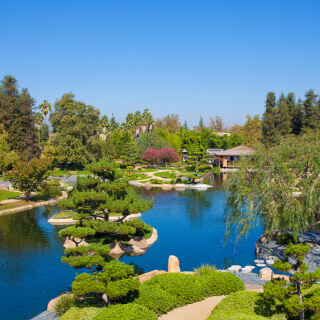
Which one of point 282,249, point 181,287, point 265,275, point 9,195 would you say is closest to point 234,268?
point 265,275

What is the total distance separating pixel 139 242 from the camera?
24.4 metres

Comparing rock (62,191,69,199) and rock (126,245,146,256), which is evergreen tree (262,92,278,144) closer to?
rock (62,191,69,199)

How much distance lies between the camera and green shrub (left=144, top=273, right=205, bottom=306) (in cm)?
1398

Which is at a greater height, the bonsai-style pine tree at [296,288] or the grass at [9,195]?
the bonsai-style pine tree at [296,288]

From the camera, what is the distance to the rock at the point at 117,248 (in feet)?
74.9

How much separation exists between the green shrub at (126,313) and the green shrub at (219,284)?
11.6ft

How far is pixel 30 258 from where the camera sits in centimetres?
2220

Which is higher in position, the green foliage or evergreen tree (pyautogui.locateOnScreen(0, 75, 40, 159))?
evergreen tree (pyautogui.locateOnScreen(0, 75, 40, 159))

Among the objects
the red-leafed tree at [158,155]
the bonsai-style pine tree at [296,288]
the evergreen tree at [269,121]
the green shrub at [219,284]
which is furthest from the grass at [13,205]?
the evergreen tree at [269,121]

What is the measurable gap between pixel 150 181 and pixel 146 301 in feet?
138

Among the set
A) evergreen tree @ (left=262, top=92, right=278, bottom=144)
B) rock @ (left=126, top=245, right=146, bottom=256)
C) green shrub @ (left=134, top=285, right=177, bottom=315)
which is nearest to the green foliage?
rock @ (left=126, top=245, right=146, bottom=256)

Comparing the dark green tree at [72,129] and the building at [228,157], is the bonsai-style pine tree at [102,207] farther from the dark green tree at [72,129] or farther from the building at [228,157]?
the building at [228,157]

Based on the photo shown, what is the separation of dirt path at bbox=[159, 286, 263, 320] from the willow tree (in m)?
7.53

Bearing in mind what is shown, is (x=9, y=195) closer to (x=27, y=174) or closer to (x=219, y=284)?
(x=27, y=174)
